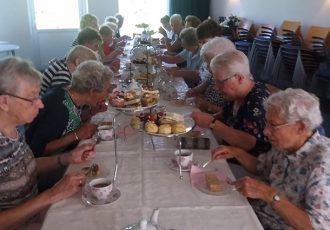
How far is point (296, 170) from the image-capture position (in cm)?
124

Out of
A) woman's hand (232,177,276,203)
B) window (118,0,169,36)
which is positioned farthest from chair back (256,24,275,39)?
woman's hand (232,177,276,203)

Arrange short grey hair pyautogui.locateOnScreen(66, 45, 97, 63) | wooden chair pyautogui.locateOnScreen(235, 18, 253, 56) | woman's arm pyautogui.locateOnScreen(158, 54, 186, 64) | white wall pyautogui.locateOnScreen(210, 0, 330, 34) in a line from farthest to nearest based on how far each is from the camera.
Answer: wooden chair pyautogui.locateOnScreen(235, 18, 253, 56) < white wall pyautogui.locateOnScreen(210, 0, 330, 34) < woman's arm pyautogui.locateOnScreen(158, 54, 186, 64) < short grey hair pyautogui.locateOnScreen(66, 45, 97, 63)

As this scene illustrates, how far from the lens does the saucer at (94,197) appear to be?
3.81 ft

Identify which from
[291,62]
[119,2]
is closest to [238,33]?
[291,62]

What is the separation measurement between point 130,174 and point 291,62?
3.68 m

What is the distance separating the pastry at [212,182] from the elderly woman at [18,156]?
18.1 inches

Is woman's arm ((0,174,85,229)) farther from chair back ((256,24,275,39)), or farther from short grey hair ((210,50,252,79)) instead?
chair back ((256,24,275,39))

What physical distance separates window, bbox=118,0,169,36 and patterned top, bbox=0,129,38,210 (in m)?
6.43

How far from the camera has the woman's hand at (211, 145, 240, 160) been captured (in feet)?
4.94

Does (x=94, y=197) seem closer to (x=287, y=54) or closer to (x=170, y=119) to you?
(x=170, y=119)

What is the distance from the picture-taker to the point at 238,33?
6.08 meters

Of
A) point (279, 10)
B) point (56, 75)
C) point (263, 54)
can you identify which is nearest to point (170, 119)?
point (56, 75)

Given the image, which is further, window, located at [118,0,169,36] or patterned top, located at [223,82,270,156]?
window, located at [118,0,169,36]

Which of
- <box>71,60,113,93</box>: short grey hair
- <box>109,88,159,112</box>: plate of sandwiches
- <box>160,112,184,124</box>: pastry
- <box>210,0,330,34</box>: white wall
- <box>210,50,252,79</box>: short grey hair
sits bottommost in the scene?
<box>109,88,159,112</box>: plate of sandwiches
